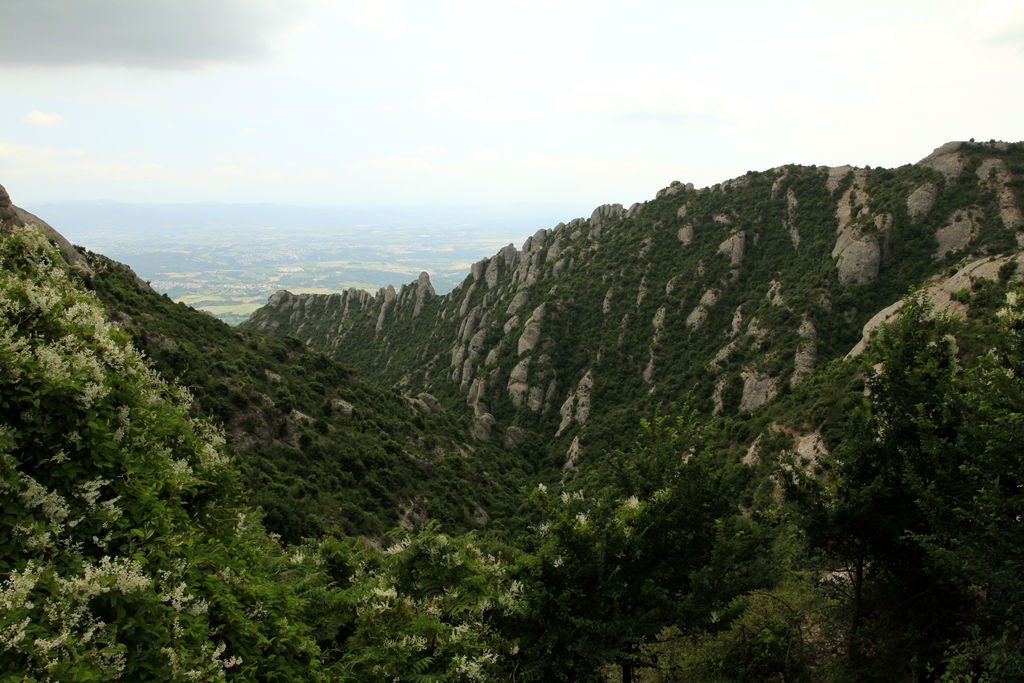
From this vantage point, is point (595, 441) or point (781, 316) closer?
point (781, 316)

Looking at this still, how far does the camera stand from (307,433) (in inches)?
1307

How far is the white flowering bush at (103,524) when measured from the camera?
4.99 meters

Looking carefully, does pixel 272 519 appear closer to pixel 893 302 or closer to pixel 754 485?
pixel 754 485

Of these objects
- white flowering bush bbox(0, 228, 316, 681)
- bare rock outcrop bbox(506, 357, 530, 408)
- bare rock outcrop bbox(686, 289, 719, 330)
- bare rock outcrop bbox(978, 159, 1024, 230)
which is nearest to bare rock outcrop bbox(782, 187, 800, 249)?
bare rock outcrop bbox(686, 289, 719, 330)

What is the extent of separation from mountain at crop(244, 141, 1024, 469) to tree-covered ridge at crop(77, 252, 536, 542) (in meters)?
17.6

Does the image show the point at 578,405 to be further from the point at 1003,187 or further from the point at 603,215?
the point at 1003,187

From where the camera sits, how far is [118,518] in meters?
6.38

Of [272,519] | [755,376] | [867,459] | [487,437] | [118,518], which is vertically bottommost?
[487,437]

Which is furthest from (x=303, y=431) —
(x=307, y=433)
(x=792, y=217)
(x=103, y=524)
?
(x=792, y=217)

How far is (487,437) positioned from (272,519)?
3843 centimetres

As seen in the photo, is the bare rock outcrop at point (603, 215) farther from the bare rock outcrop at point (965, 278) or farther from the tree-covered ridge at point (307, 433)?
the bare rock outcrop at point (965, 278)

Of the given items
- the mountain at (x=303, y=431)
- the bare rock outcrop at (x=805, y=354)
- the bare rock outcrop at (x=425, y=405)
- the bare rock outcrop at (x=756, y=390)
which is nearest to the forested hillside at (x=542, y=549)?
the mountain at (x=303, y=431)

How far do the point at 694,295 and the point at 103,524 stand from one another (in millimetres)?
65728

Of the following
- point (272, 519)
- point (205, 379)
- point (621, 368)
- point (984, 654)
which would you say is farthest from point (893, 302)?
point (205, 379)
